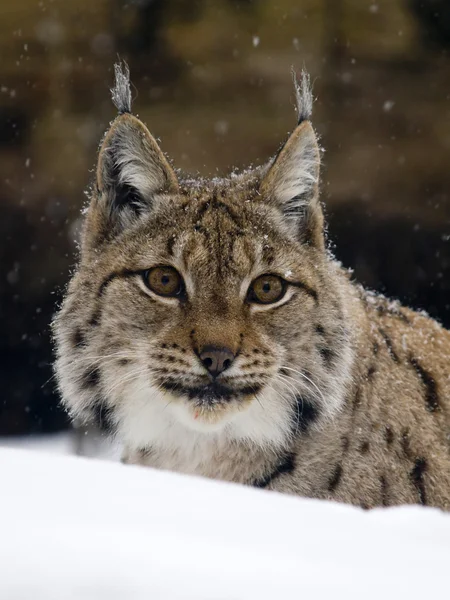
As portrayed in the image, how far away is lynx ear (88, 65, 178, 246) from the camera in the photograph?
14.3 ft

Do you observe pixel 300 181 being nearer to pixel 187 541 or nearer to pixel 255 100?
pixel 187 541

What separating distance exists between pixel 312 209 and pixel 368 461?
3.92 feet

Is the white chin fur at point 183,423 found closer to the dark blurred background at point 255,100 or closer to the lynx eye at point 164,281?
the lynx eye at point 164,281

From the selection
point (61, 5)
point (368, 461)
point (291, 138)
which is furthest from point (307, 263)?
point (61, 5)

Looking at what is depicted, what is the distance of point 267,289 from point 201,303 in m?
0.34

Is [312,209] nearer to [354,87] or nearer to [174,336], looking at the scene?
[174,336]

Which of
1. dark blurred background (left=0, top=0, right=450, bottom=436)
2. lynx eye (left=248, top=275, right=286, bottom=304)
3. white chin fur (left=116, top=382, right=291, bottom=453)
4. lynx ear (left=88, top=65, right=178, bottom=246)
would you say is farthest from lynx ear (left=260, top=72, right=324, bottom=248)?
dark blurred background (left=0, top=0, right=450, bottom=436)

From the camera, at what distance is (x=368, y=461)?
411 centimetres

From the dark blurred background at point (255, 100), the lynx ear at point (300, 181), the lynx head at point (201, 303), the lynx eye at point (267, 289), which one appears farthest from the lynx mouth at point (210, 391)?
the dark blurred background at point (255, 100)

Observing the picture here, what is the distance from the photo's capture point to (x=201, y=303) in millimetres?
3975

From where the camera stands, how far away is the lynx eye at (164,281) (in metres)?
4.09

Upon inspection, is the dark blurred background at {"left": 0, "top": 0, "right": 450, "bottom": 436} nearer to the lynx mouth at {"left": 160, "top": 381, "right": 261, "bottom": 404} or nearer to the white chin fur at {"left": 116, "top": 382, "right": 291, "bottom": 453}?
the white chin fur at {"left": 116, "top": 382, "right": 291, "bottom": 453}

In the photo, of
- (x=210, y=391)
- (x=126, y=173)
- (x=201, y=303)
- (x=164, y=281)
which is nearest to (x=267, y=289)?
(x=201, y=303)

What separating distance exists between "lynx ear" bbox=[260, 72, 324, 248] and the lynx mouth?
0.95m
